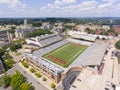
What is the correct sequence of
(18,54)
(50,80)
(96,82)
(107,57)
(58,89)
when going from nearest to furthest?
(58,89), (96,82), (50,80), (107,57), (18,54)

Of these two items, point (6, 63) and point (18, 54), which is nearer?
point (6, 63)

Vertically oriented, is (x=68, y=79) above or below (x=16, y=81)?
below

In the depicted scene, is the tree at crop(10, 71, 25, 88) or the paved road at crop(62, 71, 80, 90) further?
the paved road at crop(62, 71, 80, 90)

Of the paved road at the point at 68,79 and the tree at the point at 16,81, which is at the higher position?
the tree at the point at 16,81

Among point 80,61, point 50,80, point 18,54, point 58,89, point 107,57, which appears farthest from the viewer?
point 18,54

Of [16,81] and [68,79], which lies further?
[68,79]

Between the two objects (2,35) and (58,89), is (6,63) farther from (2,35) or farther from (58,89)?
Answer: (2,35)

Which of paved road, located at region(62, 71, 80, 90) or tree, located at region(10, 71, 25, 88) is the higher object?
tree, located at region(10, 71, 25, 88)

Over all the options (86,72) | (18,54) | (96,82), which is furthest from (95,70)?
(18,54)

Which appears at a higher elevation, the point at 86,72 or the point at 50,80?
the point at 86,72

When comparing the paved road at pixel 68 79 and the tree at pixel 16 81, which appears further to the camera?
the paved road at pixel 68 79
